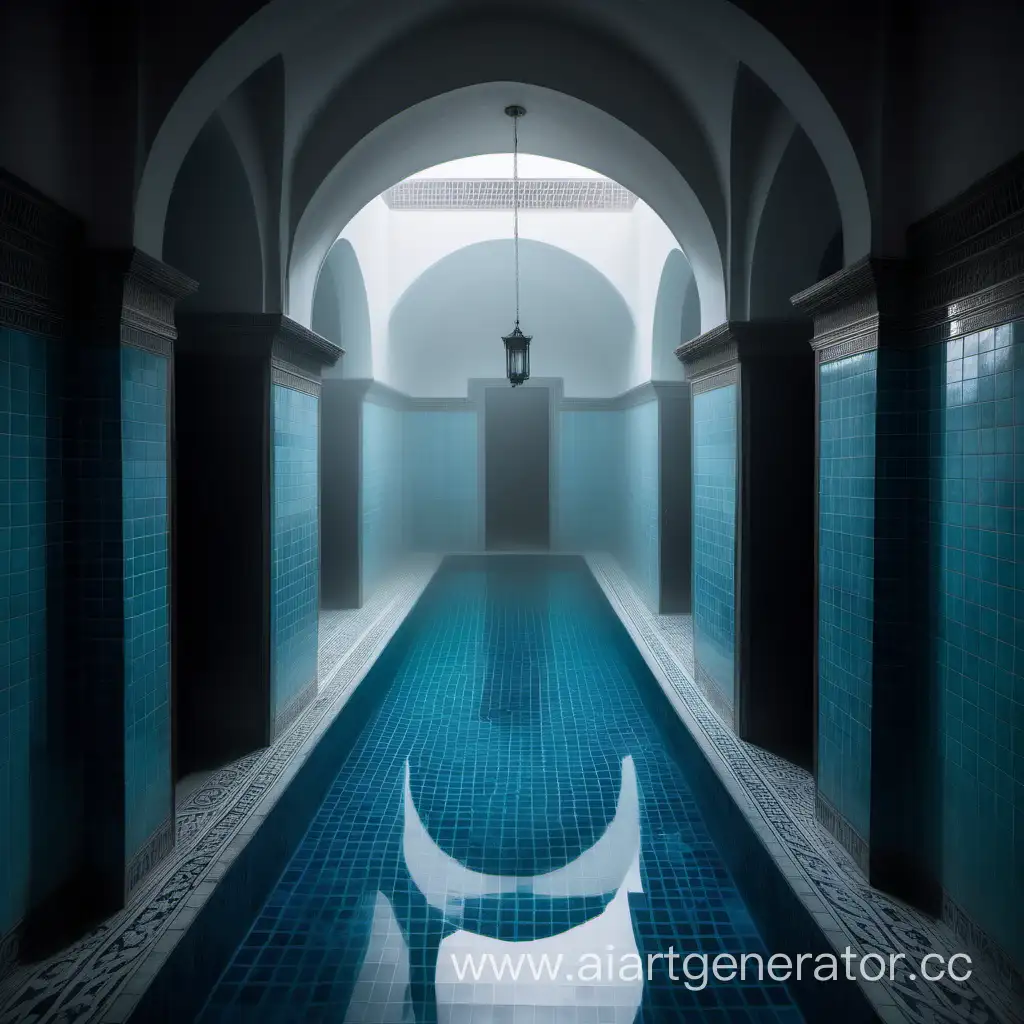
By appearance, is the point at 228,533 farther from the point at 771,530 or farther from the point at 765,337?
the point at 765,337

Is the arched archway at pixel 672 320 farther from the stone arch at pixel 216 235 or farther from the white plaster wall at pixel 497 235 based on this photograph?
the stone arch at pixel 216 235

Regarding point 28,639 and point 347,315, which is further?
point 347,315

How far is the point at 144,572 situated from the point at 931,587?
9.94 feet

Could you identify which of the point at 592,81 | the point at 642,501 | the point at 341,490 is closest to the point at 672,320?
the point at 642,501

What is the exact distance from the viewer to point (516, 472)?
14125mm

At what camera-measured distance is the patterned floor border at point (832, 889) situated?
8.15ft

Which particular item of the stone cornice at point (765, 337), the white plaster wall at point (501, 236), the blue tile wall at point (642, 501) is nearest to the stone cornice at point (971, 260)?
the stone cornice at point (765, 337)

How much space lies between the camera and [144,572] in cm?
328

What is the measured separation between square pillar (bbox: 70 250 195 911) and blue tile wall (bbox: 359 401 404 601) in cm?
573

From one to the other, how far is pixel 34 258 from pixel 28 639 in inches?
51.2

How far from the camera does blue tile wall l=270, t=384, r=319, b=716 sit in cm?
483

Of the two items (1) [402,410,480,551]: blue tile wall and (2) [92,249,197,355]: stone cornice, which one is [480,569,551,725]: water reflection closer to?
(1) [402,410,480,551]: blue tile wall

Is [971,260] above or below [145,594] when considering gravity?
above

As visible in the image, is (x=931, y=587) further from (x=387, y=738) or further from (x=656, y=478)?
(x=656, y=478)
